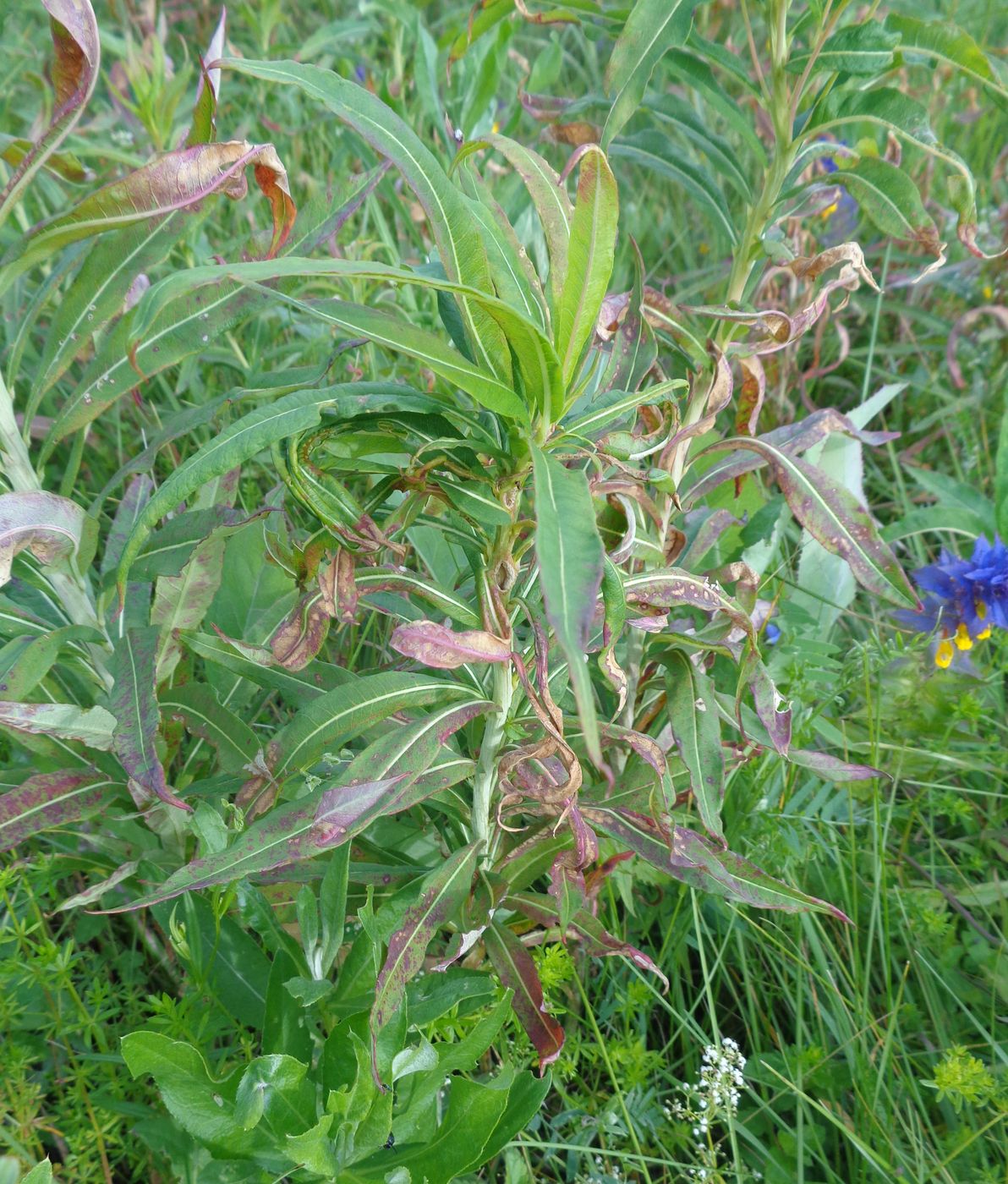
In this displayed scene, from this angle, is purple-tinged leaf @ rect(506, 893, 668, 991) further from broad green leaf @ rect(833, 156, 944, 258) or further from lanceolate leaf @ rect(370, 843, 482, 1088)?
broad green leaf @ rect(833, 156, 944, 258)

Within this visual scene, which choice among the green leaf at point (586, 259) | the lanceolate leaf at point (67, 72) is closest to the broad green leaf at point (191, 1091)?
the green leaf at point (586, 259)

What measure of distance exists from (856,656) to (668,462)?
63 cm

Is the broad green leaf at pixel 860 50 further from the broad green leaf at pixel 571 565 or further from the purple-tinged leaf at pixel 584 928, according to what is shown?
the purple-tinged leaf at pixel 584 928

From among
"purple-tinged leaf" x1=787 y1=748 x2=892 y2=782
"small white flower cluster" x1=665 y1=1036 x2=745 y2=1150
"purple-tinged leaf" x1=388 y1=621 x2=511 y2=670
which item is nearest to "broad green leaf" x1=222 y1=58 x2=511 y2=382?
"purple-tinged leaf" x1=388 y1=621 x2=511 y2=670

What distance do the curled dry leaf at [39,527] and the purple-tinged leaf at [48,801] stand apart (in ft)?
1.00

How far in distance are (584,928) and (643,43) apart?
113cm

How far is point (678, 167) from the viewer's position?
1.51m

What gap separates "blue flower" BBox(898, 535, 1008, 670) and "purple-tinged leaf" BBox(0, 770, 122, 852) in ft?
4.53

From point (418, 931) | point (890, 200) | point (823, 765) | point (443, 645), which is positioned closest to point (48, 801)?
point (418, 931)

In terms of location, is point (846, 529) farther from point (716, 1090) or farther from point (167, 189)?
point (167, 189)

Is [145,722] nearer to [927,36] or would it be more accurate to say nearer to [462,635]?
[462,635]

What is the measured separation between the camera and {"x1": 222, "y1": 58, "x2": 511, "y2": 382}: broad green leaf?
3.12 ft

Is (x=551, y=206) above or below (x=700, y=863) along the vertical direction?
above

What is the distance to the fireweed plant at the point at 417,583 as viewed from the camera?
3.28 ft
